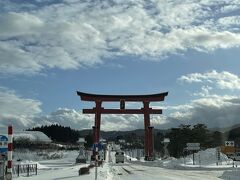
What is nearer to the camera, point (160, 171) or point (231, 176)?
point (231, 176)

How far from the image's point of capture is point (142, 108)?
8838 centimetres

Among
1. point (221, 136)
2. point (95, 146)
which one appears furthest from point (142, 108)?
point (95, 146)

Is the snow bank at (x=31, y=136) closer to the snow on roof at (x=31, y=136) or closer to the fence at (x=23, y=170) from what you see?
the snow on roof at (x=31, y=136)

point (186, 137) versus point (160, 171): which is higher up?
point (186, 137)

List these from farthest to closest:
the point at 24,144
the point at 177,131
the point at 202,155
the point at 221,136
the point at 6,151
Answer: the point at 24,144
the point at 221,136
the point at 177,131
the point at 202,155
the point at 6,151

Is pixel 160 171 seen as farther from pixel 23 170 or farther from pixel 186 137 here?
pixel 186 137

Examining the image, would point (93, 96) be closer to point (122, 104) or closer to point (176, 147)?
point (122, 104)

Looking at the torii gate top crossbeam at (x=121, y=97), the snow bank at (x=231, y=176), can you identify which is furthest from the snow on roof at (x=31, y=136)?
the snow bank at (x=231, y=176)

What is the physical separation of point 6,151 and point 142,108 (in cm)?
7178

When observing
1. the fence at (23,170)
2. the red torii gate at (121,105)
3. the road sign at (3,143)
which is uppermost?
the red torii gate at (121,105)

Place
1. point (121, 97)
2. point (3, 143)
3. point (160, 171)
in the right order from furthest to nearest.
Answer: point (121, 97) < point (160, 171) < point (3, 143)

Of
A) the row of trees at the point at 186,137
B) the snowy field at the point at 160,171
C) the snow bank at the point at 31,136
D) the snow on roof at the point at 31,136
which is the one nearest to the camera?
the snowy field at the point at 160,171

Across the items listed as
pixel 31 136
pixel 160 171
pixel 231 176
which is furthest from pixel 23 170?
pixel 31 136

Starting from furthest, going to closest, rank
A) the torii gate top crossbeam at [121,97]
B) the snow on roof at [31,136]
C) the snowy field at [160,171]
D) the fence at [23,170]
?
the snow on roof at [31,136] → the torii gate top crossbeam at [121,97] → the fence at [23,170] → the snowy field at [160,171]
